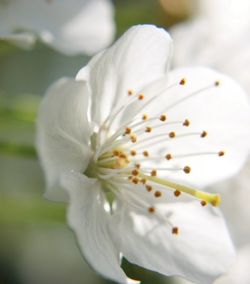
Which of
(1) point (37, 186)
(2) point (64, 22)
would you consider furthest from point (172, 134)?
(1) point (37, 186)

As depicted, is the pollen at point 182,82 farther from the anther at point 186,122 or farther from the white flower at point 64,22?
the white flower at point 64,22

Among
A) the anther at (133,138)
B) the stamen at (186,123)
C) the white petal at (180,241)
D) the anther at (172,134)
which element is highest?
the stamen at (186,123)

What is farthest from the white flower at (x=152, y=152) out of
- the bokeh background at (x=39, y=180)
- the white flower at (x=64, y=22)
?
the bokeh background at (x=39, y=180)

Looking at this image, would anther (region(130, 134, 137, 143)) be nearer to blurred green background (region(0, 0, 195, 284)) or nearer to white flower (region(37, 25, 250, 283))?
white flower (region(37, 25, 250, 283))

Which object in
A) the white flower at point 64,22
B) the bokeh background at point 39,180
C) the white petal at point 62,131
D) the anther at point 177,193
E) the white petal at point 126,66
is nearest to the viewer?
the white petal at point 62,131

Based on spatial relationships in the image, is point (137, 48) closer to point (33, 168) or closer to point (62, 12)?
point (62, 12)
